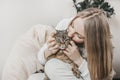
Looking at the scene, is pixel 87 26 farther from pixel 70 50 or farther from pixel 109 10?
pixel 109 10

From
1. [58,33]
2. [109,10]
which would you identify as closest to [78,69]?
[58,33]

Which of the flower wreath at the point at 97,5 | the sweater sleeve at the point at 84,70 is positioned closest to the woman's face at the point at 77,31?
the sweater sleeve at the point at 84,70

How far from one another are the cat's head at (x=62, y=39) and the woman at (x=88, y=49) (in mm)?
20

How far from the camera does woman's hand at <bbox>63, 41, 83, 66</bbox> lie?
154cm

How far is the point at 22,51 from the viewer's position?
1.91 m

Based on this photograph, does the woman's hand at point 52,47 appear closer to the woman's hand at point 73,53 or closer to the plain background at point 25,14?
the woman's hand at point 73,53

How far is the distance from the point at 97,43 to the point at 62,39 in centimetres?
18

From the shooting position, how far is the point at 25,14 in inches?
86.0

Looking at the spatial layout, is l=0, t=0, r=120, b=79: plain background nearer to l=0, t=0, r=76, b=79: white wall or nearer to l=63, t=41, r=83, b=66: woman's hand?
l=0, t=0, r=76, b=79: white wall

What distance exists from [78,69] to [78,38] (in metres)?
0.17

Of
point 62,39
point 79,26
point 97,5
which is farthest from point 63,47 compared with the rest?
point 97,5

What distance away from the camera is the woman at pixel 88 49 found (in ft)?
4.87

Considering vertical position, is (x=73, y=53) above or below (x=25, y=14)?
below

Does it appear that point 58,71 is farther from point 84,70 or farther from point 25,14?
point 25,14
